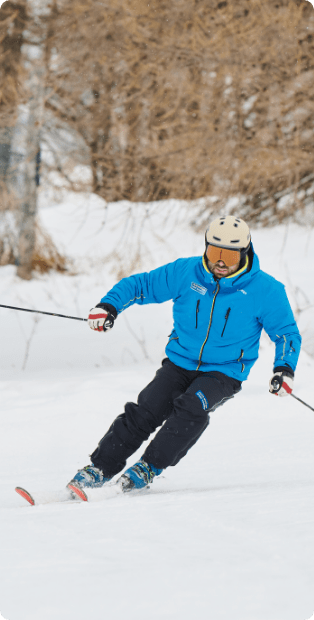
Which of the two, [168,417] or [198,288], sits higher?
[198,288]

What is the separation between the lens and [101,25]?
7480 millimetres

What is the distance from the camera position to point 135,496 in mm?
2521

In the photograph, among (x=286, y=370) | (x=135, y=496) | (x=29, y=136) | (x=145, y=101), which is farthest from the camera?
(x=145, y=101)

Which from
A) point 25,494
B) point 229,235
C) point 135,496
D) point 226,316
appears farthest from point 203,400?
point 25,494

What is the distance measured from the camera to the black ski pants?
261 cm

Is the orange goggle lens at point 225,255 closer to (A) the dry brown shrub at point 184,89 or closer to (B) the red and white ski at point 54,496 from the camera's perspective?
(B) the red and white ski at point 54,496

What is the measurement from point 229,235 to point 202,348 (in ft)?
1.85

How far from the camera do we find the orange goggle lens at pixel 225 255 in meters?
2.59

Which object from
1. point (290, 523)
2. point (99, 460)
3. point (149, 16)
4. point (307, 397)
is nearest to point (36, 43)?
point (149, 16)

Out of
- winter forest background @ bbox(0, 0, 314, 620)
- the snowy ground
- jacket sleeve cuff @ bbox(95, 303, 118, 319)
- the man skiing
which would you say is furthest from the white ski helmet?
winter forest background @ bbox(0, 0, 314, 620)

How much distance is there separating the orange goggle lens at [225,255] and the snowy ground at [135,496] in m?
1.04

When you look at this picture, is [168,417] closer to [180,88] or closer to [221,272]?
[221,272]

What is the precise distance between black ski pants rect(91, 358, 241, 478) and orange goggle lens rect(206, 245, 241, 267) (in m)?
0.55

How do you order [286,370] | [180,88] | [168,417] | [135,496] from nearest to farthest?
[135,496] < [286,370] < [168,417] < [180,88]
